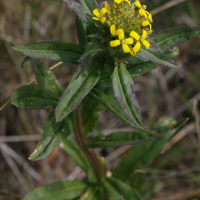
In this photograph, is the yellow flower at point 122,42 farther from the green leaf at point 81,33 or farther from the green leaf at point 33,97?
the green leaf at point 33,97

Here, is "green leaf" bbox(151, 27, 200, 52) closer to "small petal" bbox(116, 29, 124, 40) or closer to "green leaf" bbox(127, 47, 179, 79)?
"green leaf" bbox(127, 47, 179, 79)

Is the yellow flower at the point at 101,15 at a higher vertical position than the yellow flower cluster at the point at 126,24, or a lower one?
higher

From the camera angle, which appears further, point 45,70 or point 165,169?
point 165,169

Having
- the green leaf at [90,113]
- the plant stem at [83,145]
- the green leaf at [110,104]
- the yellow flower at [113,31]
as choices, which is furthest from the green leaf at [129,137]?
the yellow flower at [113,31]

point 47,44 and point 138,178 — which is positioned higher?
point 47,44

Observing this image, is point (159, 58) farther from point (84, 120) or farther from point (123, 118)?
point (84, 120)

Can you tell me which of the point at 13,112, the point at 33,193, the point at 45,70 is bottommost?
the point at 33,193

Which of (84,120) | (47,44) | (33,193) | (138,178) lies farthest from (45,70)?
(138,178)
